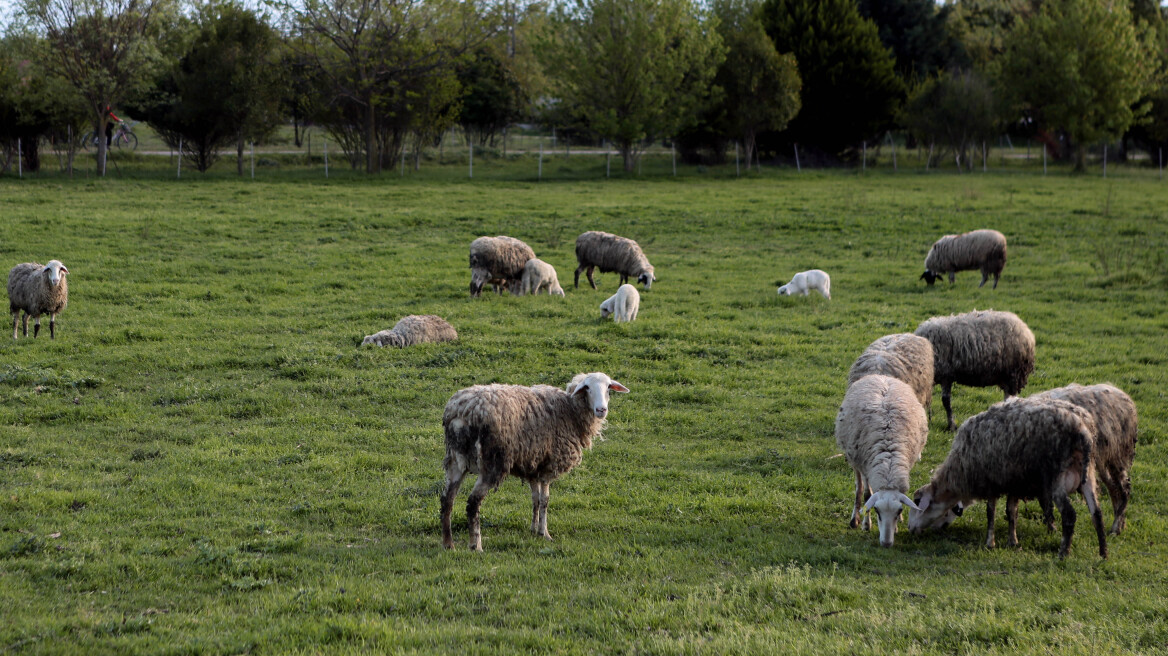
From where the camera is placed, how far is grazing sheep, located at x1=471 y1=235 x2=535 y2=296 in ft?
→ 65.5

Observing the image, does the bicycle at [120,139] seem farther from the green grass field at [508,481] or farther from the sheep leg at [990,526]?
the sheep leg at [990,526]

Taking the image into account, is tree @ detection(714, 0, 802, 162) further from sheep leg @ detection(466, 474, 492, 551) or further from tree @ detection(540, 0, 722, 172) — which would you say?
sheep leg @ detection(466, 474, 492, 551)

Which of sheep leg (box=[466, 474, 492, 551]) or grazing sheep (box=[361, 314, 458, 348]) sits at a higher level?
grazing sheep (box=[361, 314, 458, 348])

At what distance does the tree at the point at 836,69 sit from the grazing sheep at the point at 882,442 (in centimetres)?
4489

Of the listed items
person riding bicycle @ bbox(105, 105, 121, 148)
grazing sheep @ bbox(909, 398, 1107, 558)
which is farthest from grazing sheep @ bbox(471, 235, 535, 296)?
person riding bicycle @ bbox(105, 105, 121, 148)

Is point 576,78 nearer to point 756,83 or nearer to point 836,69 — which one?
point 756,83

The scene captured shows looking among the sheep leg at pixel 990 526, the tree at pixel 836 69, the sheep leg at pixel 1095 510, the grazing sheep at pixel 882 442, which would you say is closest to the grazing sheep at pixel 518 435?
the grazing sheep at pixel 882 442

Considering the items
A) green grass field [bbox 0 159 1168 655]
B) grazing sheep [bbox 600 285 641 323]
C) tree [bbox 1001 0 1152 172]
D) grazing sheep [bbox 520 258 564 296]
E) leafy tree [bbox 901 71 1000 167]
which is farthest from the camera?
leafy tree [bbox 901 71 1000 167]

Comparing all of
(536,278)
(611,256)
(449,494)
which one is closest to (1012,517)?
(449,494)

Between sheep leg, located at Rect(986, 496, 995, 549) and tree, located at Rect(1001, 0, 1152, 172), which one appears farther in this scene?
tree, located at Rect(1001, 0, 1152, 172)

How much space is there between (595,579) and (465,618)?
4.09 ft

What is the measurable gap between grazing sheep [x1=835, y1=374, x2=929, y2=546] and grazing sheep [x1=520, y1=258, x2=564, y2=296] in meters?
11.1

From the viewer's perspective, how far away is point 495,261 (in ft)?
65.7

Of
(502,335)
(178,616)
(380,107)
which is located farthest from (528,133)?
(178,616)
